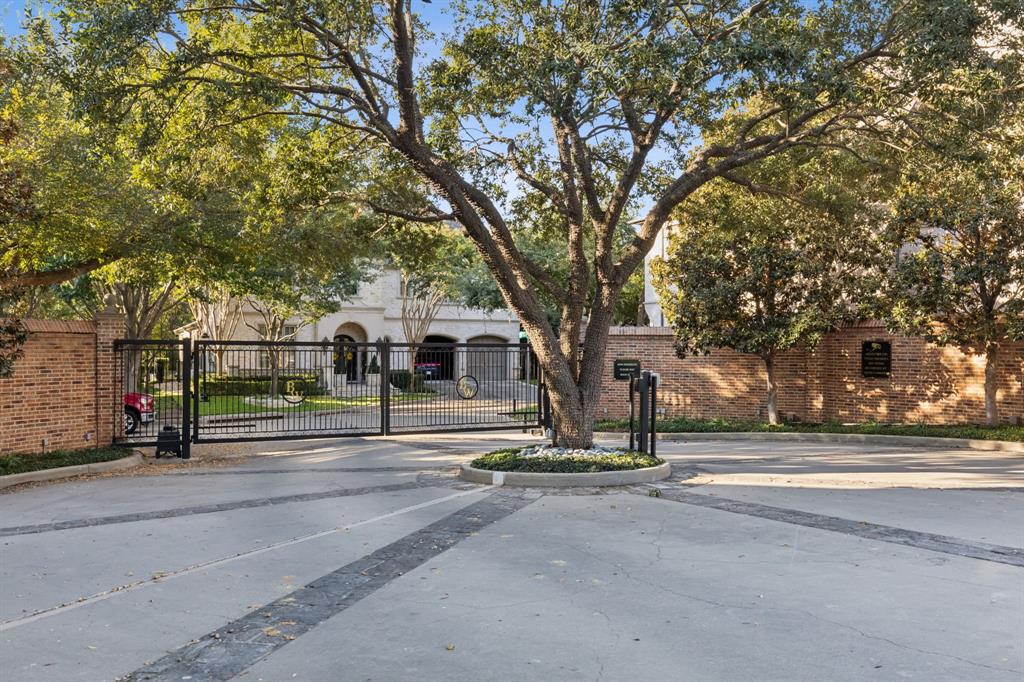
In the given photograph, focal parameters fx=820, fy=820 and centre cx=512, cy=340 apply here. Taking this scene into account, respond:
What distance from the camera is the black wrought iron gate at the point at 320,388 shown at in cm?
1552

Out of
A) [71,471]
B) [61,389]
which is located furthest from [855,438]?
[61,389]

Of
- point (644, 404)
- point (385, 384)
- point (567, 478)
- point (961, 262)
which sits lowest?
point (567, 478)

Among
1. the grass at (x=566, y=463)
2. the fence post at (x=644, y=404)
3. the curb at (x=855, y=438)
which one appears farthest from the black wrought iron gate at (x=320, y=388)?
the grass at (x=566, y=463)

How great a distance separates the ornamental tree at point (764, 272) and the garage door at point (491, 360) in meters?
4.30

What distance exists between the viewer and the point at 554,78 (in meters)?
10.7

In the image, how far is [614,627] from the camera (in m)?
5.08

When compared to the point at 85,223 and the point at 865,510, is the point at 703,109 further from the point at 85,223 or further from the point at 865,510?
the point at 85,223

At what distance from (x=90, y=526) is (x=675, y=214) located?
40.3 feet

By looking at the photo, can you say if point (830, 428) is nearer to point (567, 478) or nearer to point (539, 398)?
point (539, 398)

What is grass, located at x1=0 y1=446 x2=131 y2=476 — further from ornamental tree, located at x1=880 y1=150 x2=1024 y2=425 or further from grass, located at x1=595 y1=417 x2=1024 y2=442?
ornamental tree, located at x1=880 y1=150 x2=1024 y2=425

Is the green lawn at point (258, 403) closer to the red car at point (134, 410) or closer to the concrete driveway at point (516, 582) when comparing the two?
the red car at point (134, 410)

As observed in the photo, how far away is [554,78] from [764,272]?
9399mm

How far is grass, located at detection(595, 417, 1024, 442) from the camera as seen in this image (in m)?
16.2

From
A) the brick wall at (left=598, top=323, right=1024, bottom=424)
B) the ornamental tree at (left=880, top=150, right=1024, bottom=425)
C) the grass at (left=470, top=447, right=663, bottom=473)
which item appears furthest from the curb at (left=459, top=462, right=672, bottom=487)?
the brick wall at (left=598, top=323, right=1024, bottom=424)
